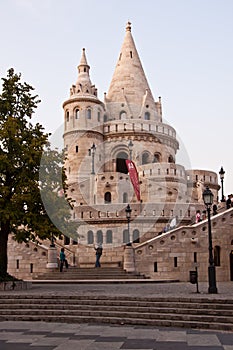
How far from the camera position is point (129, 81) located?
52.3 metres

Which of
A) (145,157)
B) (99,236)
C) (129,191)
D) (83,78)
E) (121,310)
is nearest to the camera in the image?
(121,310)

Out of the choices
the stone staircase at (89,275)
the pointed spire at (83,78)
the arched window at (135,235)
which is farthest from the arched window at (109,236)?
the pointed spire at (83,78)

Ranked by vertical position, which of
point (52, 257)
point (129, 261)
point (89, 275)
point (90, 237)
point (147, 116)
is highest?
point (147, 116)

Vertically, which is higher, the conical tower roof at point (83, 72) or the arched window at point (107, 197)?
the conical tower roof at point (83, 72)

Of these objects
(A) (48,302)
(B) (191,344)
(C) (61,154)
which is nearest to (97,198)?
(C) (61,154)

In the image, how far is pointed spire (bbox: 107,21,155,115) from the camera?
51375 millimetres

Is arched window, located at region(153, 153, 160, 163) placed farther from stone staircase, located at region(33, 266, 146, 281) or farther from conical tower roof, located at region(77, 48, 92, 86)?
stone staircase, located at region(33, 266, 146, 281)

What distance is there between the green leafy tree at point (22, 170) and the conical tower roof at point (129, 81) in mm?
33120

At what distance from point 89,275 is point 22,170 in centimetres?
795

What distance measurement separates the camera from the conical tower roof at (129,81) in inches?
2023

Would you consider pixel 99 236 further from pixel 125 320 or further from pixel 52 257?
pixel 125 320

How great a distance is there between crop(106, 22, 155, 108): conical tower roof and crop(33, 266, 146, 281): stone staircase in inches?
1174

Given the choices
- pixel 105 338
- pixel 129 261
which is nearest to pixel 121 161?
pixel 129 261

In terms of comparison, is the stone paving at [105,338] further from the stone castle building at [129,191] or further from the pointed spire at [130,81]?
the pointed spire at [130,81]
